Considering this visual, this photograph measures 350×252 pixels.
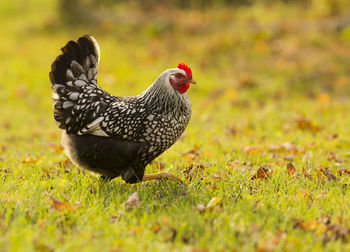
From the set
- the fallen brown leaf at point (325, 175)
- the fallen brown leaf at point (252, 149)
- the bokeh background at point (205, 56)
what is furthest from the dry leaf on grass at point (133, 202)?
the bokeh background at point (205, 56)

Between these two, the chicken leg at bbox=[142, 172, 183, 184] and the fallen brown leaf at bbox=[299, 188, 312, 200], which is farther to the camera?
the chicken leg at bbox=[142, 172, 183, 184]

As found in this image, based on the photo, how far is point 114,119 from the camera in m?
3.95

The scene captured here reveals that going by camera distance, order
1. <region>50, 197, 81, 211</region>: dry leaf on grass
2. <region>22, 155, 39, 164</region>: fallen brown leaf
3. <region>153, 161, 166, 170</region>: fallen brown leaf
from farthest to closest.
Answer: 1. <region>22, 155, 39, 164</region>: fallen brown leaf
2. <region>153, 161, 166, 170</region>: fallen brown leaf
3. <region>50, 197, 81, 211</region>: dry leaf on grass

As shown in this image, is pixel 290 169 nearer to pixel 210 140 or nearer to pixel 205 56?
pixel 210 140

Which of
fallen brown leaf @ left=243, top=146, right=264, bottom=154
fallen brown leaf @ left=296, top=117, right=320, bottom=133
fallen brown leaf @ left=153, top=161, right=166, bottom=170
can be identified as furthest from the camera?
fallen brown leaf @ left=296, top=117, right=320, bottom=133

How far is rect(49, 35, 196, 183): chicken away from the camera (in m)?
3.92

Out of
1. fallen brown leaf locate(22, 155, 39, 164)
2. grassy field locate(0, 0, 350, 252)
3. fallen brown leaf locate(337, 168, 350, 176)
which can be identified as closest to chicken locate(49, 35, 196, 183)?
grassy field locate(0, 0, 350, 252)

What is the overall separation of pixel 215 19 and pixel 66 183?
12.4 meters

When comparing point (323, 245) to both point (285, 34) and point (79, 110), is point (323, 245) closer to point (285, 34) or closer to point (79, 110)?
point (79, 110)

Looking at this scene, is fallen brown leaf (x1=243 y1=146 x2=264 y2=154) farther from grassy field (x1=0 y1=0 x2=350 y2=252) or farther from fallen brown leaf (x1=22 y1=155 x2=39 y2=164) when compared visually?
fallen brown leaf (x1=22 y1=155 x2=39 y2=164)

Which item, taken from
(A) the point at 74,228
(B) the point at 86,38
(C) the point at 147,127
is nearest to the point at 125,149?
(C) the point at 147,127

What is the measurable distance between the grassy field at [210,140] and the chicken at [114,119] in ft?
0.86

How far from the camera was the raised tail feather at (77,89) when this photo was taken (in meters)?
4.02

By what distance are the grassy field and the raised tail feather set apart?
2.08ft
